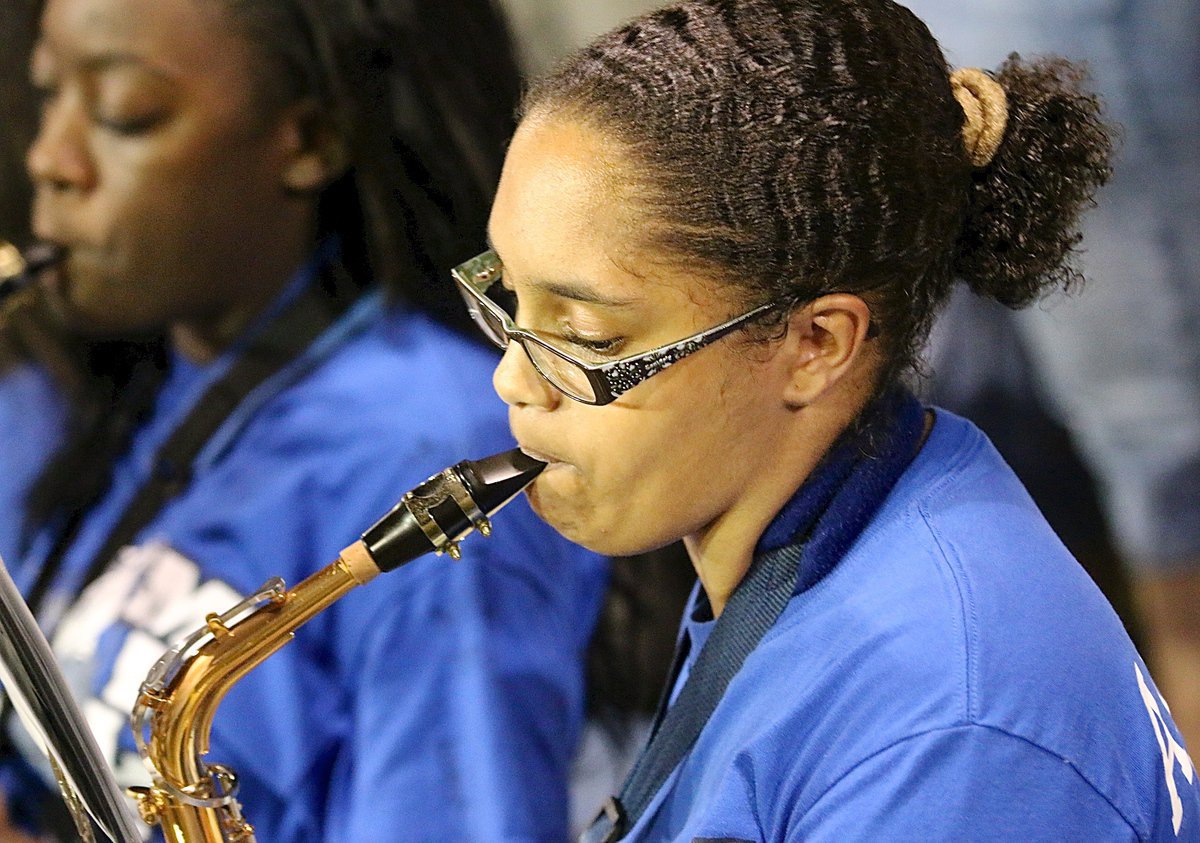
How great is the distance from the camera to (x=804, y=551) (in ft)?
3.25

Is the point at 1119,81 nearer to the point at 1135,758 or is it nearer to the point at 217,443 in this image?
the point at 1135,758

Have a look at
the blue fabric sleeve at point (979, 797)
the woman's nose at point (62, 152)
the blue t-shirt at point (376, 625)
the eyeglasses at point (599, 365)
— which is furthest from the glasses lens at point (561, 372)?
the woman's nose at point (62, 152)

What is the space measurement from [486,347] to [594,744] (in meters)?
0.57

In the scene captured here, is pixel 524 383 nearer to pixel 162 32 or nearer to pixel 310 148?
pixel 310 148

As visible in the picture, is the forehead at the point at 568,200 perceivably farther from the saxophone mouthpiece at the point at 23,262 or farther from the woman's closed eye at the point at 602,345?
the saxophone mouthpiece at the point at 23,262

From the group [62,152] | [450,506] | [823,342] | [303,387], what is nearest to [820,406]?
[823,342]

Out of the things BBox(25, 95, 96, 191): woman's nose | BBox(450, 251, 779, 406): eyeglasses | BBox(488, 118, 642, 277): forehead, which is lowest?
BBox(450, 251, 779, 406): eyeglasses

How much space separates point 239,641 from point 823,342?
634 mm

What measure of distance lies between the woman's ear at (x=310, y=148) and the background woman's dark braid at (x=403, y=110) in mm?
14

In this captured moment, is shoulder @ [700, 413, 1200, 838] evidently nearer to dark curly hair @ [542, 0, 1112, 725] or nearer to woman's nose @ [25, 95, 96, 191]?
dark curly hair @ [542, 0, 1112, 725]

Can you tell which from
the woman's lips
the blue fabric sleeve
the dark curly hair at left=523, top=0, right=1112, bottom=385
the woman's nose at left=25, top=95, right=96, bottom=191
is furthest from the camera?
the woman's nose at left=25, top=95, right=96, bottom=191

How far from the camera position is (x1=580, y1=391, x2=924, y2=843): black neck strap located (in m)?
0.98

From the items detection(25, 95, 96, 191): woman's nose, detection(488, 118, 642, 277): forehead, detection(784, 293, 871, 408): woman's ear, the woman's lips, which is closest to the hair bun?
detection(784, 293, 871, 408): woman's ear

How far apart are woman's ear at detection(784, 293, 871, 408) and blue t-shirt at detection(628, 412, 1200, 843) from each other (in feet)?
0.34
